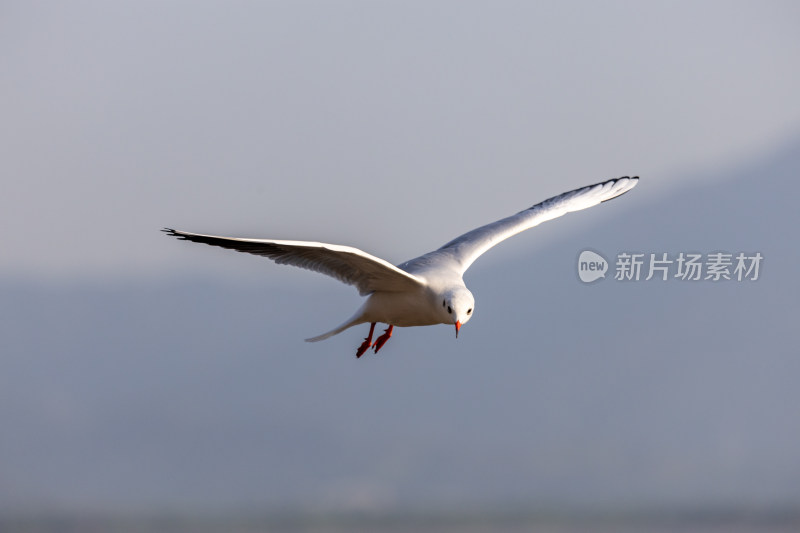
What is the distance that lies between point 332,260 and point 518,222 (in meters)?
2.52

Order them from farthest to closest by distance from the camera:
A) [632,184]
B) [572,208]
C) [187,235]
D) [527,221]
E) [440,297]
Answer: [632,184] → [572,208] → [527,221] → [440,297] → [187,235]

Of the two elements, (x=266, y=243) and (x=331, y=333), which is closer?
(x=266, y=243)

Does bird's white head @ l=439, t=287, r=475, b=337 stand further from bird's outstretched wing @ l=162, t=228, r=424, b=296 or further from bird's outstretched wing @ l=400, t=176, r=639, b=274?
bird's outstretched wing @ l=400, t=176, r=639, b=274

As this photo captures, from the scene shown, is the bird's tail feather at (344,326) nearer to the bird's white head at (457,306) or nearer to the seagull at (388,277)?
the seagull at (388,277)

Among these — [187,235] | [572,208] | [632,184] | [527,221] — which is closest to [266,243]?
[187,235]

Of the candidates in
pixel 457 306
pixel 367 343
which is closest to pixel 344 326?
pixel 367 343

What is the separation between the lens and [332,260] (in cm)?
800

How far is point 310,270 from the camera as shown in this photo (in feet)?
26.7

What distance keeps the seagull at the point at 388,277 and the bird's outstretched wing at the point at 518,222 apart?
14 mm

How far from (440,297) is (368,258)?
63 cm

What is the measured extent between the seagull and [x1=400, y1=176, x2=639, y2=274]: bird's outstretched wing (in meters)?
0.01

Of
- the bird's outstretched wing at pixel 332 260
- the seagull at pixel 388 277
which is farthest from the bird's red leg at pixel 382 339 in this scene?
the bird's outstretched wing at pixel 332 260

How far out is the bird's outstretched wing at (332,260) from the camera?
7.29m

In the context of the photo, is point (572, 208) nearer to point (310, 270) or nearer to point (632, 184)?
point (632, 184)
